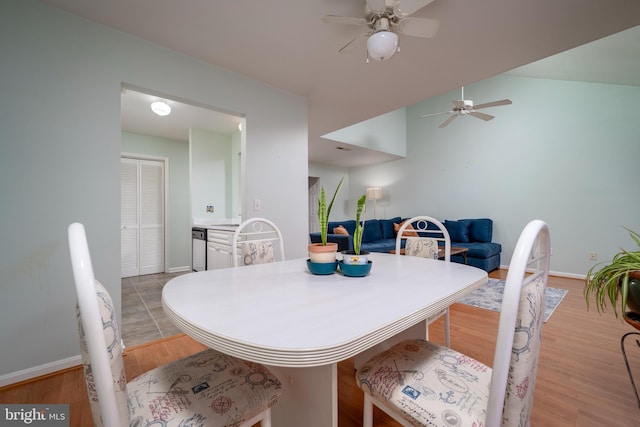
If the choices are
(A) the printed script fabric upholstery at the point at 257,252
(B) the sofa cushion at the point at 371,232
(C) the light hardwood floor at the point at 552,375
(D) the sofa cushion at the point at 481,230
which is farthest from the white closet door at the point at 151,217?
(D) the sofa cushion at the point at 481,230

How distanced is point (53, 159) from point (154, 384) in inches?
62.0

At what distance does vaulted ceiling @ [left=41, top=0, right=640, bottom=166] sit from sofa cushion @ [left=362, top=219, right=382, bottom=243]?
291cm

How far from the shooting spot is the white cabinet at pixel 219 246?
3018mm

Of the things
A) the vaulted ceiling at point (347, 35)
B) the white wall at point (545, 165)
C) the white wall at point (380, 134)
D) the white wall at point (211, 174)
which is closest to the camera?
the vaulted ceiling at point (347, 35)

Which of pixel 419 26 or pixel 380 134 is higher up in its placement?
pixel 380 134

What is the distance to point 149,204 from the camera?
4301 mm

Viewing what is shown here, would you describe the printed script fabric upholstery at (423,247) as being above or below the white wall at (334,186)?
below

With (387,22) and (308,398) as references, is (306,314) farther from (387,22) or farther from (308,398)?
(387,22)

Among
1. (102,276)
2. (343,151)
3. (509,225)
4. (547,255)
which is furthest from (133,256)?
(509,225)

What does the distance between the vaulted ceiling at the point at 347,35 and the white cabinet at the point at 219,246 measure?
176 centimetres

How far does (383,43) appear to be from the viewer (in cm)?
146

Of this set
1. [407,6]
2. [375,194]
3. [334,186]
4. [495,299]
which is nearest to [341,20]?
[407,6]

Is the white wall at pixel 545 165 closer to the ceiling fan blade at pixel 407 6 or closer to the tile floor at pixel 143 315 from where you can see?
the ceiling fan blade at pixel 407 6

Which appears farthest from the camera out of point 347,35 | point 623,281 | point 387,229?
point 387,229
